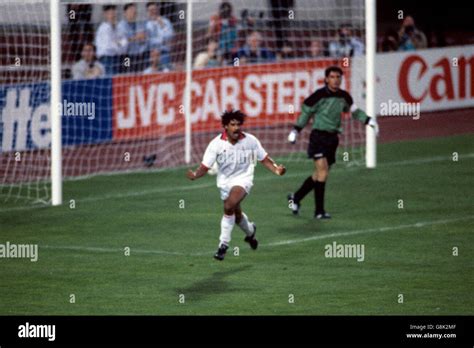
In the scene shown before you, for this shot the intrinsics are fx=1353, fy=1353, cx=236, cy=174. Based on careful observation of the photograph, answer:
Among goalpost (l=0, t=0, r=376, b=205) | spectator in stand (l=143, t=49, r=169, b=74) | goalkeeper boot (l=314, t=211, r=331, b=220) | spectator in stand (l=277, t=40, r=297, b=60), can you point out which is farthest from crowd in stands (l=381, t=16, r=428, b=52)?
goalkeeper boot (l=314, t=211, r=331, b=220)

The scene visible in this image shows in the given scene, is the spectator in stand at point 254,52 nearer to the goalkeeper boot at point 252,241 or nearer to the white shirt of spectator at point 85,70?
the white shirt of spectator at point 85,70

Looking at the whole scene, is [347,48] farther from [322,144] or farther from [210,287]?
→ [210,287]

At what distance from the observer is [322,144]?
1917 centimetres

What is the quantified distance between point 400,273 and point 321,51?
14879mm

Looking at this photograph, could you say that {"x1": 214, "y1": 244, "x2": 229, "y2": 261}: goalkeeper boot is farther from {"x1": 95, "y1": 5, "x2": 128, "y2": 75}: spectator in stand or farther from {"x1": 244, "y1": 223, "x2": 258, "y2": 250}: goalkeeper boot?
{"x1": 95, "y1": 5, "x2": 128, "y2": 75}: spectator in stand

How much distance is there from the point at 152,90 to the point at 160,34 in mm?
1137

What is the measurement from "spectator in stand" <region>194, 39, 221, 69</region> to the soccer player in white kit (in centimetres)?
1093

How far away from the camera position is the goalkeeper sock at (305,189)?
765 inches

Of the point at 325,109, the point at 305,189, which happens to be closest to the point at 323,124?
the point at 325,109

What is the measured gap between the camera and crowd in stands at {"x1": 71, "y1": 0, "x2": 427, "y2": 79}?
25.4 meters

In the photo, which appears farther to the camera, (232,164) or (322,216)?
(322,216)

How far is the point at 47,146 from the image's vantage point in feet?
76.4
